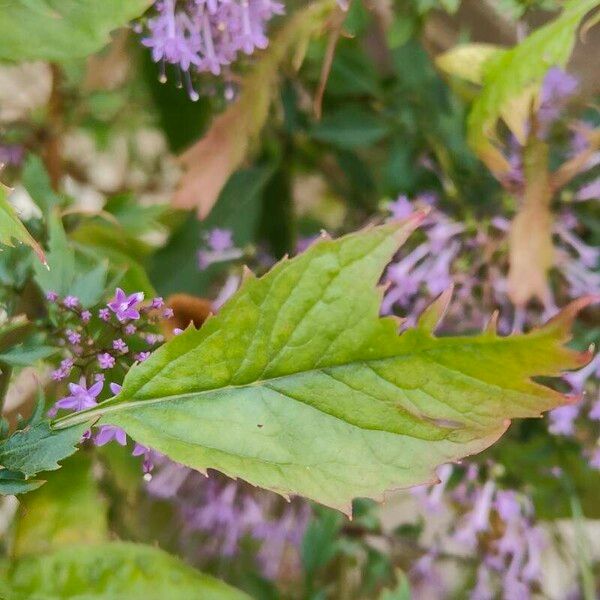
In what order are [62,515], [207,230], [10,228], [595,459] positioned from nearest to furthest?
[10,228], [62,515], [595,459], [207,230]

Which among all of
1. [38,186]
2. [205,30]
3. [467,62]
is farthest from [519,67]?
[38,186]

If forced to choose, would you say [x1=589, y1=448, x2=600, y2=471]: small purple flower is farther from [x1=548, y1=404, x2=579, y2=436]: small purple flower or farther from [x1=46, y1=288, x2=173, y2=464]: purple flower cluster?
[x1=46, y1=288, x2=173, y2=464]: purple flower cluster

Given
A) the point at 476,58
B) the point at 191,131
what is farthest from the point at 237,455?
the point at 191,131

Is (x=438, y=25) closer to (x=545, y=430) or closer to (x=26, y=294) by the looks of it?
(x=545, y=430)

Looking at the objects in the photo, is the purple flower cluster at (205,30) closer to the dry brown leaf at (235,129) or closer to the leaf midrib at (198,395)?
the dry brown leaf at (235,129)

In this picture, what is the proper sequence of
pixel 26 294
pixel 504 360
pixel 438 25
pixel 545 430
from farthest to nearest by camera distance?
pixel 438 25
pixel 545 430
pixel 26 294
pixel 504 360

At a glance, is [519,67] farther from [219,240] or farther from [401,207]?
[219,240]
